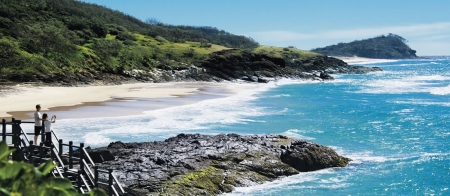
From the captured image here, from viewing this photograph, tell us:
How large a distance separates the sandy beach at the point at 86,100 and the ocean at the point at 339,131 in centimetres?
234

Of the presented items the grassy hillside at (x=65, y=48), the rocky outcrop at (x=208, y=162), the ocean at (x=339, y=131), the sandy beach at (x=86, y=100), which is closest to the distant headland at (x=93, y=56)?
the grassy hillside at (x=65, y=48)

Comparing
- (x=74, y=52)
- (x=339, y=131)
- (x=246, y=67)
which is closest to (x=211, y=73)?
(x=246, y=67)

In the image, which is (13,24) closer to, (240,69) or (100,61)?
(100,61)

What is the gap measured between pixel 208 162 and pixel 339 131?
1347 cm

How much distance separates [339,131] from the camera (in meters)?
28.0

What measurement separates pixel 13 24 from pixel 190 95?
26.0 meters

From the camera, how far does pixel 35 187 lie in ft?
10.2

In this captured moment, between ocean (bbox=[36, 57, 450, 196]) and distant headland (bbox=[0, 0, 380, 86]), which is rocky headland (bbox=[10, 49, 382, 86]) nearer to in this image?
distant headland (bbox=[0, 0, 380, 86])

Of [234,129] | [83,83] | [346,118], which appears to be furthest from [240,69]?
[234,129]

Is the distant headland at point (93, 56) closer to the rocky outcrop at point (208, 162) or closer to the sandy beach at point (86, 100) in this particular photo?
the sandy beach at point (86, 100)

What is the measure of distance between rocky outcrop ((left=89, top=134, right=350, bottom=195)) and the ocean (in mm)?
502

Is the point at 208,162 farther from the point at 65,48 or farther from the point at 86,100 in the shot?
the point at 65,48

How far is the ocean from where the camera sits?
56.2 feet

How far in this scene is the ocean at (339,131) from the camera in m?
17.1
